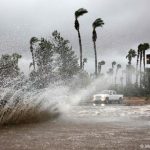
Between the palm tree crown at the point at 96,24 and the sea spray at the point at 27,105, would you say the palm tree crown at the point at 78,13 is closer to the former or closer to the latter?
the palm tree crown at the point at 96,24

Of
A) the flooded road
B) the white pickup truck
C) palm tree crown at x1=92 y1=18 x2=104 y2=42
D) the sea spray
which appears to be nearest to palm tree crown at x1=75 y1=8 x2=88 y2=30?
palm tree crown at x1=92 y1=18 x2=104 y2=42

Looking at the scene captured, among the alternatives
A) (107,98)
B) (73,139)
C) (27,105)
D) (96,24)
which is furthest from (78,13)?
(73,139)

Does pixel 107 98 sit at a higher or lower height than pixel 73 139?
lower

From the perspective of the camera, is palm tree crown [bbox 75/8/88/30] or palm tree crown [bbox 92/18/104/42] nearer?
palm tree crown [bbox 75/8/88/30]

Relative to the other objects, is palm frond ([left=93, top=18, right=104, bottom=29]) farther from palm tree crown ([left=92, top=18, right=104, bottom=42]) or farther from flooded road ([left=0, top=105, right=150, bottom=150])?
flooded road ([left=0, top=105, right=150, bottom=150])

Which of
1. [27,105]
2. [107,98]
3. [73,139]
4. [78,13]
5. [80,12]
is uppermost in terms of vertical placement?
[80,12]

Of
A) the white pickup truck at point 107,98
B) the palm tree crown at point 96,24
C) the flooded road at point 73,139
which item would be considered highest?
the palm tree crown at point 96,24

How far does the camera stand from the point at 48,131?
43.0 ft

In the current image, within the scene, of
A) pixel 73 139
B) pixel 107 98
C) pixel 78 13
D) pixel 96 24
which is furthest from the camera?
pixel 96 24

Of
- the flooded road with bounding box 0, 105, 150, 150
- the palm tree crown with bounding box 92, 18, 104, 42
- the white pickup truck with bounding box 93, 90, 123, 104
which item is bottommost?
the white pickup truck with bounding box 93, 90, 123, 104

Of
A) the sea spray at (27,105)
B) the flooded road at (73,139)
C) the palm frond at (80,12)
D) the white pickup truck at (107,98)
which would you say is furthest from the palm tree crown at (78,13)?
the flooded road at (73,139)

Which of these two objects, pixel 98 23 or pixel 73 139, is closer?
pixel 73 139

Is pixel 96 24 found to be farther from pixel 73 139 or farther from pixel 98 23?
pixel 73 139

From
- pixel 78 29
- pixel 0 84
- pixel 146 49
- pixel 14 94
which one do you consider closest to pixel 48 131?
pixel 14 94
